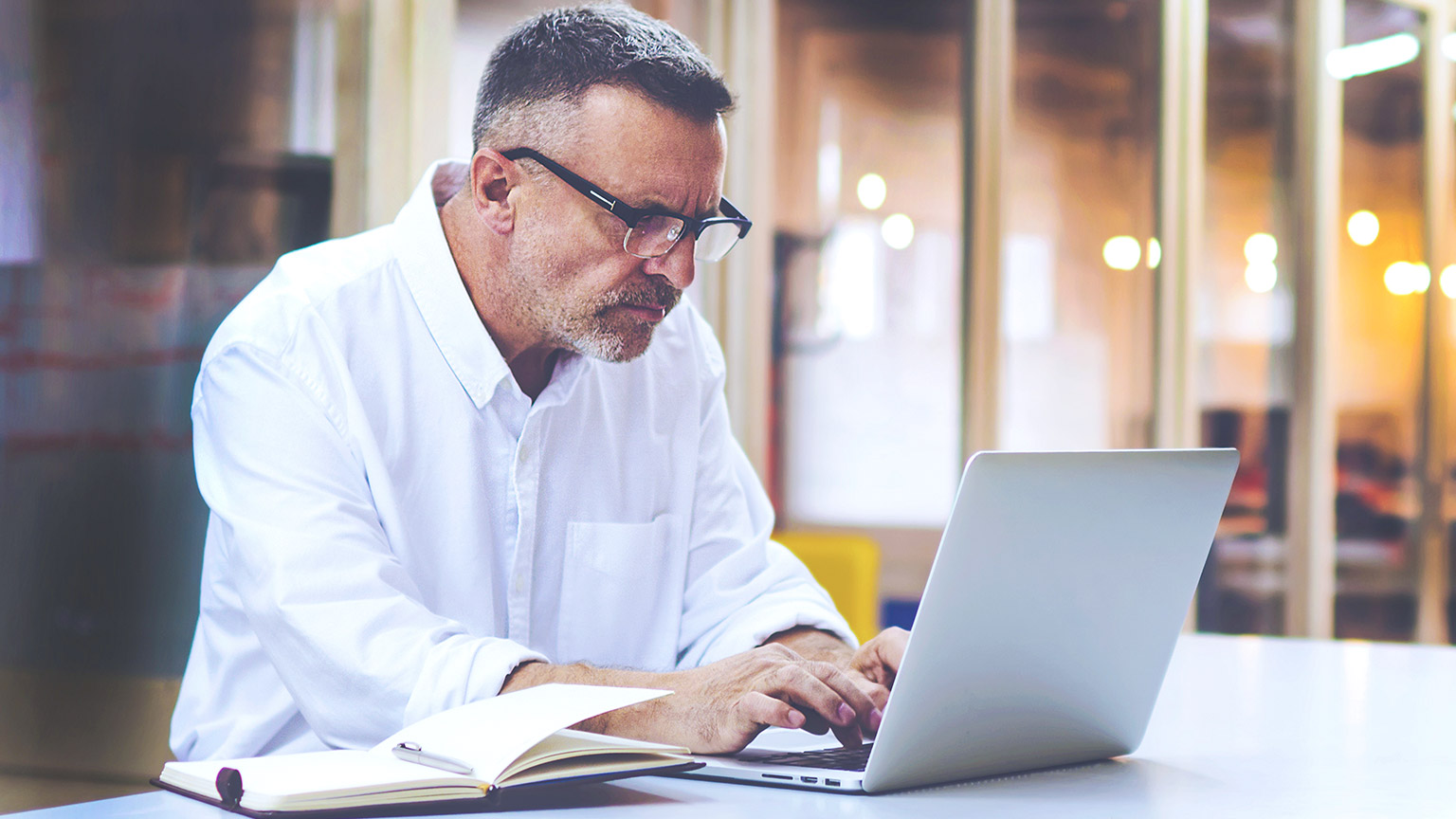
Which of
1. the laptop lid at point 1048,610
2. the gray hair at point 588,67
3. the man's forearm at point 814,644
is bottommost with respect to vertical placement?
the man's forearm at point 814,644

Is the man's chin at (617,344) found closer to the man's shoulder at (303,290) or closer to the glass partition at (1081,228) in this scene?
the man's shoulder at (303,290)

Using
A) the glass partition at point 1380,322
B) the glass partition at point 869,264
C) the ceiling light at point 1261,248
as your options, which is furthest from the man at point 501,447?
the glass partition at point 1380,322

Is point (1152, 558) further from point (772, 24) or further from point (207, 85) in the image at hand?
point (772, 24)

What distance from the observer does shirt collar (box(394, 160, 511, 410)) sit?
155 centimetres

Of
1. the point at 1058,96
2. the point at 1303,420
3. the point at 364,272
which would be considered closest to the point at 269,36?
the point at 364,272

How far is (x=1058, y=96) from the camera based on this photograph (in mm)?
4562

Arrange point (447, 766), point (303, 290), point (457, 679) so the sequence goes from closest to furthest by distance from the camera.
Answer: point (447, 766) < point (457, 679) < point (303, 290)

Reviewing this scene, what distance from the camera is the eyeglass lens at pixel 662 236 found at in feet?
5.00

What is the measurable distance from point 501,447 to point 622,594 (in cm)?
26

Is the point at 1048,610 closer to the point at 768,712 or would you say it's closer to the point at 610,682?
the point at 768,712

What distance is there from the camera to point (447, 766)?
880 mm

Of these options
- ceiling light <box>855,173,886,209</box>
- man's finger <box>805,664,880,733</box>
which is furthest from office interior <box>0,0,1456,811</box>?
man's finger <box>805,664,880,733</box>

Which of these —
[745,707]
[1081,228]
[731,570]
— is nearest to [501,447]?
[731,570]

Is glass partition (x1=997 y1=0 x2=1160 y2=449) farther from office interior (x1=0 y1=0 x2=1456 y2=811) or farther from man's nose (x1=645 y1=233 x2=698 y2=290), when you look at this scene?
man's nose (x1=645 y1=233 x2=698 y2=290)
